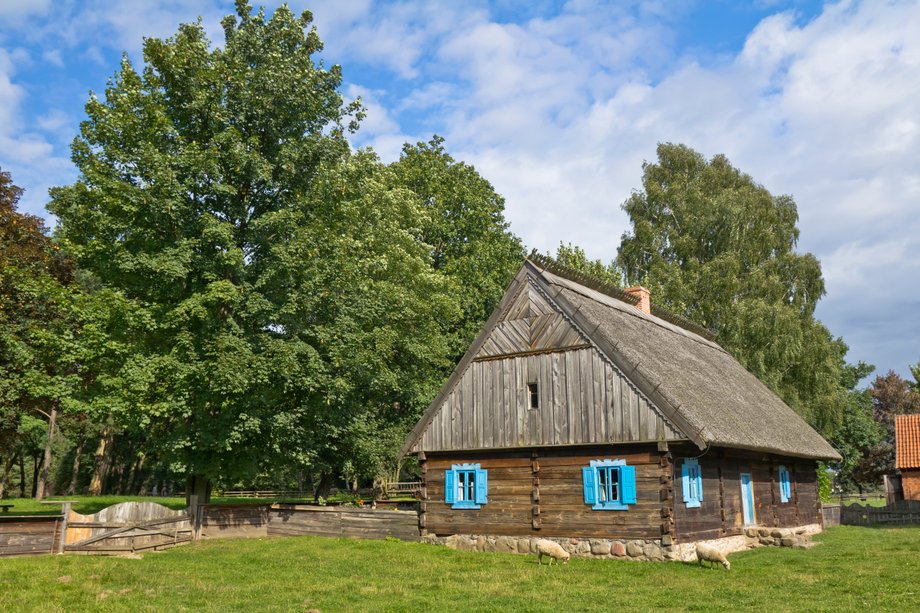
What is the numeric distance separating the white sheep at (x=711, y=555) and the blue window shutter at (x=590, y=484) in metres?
2.99

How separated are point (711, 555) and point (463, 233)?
89.6ft

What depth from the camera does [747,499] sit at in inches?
868

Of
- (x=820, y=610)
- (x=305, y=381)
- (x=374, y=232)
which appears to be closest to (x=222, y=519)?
(x=305, y=381)

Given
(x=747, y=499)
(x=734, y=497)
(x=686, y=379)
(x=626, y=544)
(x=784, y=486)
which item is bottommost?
(x=626, y=544)

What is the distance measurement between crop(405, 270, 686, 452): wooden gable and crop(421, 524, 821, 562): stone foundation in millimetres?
2506

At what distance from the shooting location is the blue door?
21.8 m

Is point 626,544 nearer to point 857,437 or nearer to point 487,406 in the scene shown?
point 487,406

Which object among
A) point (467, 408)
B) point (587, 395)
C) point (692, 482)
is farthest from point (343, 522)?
point (692, 482)

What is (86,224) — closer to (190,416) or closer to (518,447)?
(190,416)

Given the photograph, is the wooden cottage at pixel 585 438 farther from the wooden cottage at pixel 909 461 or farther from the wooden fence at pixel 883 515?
the wooden cottage at pixel 909 461

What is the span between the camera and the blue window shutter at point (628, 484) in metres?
18.0

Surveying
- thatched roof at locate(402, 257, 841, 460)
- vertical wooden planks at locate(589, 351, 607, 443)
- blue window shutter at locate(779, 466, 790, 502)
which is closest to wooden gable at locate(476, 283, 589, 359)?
thatched roof at locate(402, 257, 841, 460)

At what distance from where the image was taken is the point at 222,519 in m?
22.6

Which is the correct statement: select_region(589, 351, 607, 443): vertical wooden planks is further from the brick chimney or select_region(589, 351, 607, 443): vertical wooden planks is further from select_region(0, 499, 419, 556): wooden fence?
the brick chimney
